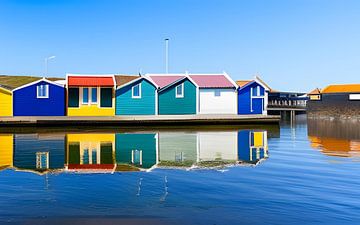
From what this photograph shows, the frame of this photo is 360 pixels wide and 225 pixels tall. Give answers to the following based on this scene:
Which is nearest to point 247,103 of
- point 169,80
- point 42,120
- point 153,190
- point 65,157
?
point 169,80

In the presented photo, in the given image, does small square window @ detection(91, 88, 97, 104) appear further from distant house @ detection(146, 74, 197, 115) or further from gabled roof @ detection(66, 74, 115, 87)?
distant house @ detection(146, 74, 197, 115)

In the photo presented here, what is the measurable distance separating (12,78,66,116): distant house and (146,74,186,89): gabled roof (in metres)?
10.9

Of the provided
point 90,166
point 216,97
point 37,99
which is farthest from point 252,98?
point 90,166

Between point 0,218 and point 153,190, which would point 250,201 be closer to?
point 153,190

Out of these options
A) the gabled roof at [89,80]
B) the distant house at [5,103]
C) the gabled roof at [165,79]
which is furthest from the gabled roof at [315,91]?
the distant house at [5,103]

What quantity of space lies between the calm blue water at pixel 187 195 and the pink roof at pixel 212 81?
28654 millimetres

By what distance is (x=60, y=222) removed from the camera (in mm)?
7480

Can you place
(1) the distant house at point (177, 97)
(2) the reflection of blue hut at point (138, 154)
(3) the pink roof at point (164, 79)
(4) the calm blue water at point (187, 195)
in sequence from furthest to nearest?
1. (3) the pink roof at point (164, 79)
2. (1) the distant house at point (177, 97)
3. (2) the reflection of blue hut at point (138, 154)
4. (4) the calm blue water at point (187, 195)

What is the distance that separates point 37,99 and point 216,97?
19.7 m

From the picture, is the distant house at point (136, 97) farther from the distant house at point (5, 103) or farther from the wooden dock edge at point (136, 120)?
the distant house at point (5, 103)

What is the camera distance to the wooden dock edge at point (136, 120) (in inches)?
1462

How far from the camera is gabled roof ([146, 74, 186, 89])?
43219 mm

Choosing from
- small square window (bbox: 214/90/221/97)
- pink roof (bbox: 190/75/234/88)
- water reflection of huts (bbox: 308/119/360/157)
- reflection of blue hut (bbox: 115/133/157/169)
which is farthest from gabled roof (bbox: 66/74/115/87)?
water reflection of huts (bbox: 308/119/360/157)

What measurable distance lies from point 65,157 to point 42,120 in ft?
69.6
